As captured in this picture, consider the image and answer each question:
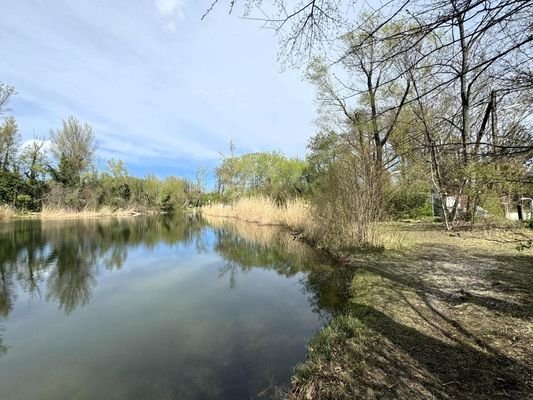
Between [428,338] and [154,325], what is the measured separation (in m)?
2.91

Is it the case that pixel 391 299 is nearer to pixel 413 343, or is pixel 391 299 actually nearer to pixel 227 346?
pixel 413 343

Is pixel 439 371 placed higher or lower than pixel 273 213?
lower

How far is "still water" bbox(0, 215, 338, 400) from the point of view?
257 centimetres

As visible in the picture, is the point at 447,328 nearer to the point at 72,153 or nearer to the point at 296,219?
the point at 296,219

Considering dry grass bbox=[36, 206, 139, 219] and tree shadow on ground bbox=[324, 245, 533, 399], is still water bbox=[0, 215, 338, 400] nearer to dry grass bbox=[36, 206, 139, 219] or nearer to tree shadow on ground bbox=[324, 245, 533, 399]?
tree shadow on ground bbox=[324, 245, 533, 399]

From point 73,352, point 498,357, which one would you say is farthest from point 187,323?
point 498,357

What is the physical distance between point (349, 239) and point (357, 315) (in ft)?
13.6

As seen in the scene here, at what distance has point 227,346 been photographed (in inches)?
125

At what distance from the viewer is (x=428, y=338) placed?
2578mm

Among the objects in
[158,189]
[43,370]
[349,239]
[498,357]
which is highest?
[158,189]

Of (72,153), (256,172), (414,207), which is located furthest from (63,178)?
(414,207)

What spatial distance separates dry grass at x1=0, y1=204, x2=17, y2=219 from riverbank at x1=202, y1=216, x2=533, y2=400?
22945 mm

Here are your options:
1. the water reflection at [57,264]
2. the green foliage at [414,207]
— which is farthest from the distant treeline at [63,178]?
the green foliage at [414,207]

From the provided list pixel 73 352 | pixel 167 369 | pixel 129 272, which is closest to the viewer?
pixel 167 369
